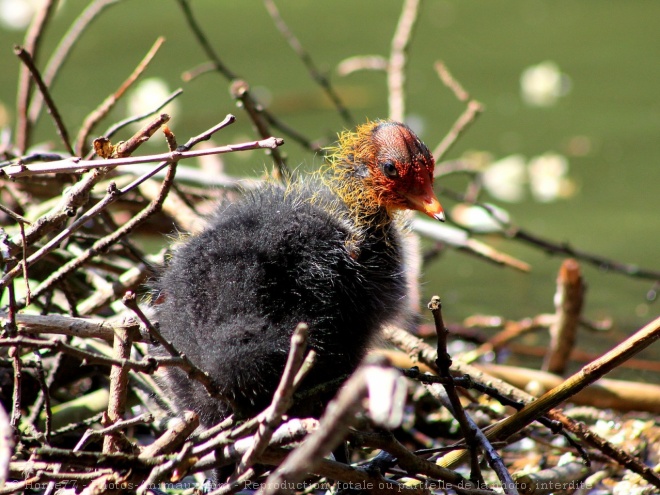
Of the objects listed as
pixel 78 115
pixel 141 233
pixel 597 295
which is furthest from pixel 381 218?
pixel 78 115

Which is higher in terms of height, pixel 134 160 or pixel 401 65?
pixel 401 65

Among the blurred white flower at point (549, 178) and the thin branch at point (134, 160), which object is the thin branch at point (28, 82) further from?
the blurred white flower at point (549, 178)

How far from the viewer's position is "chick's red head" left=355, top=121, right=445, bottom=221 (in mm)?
2125

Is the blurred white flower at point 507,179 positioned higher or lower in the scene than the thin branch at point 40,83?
higher

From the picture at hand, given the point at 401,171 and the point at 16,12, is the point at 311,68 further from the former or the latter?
the point at 16,12

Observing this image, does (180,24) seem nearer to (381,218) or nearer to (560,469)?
(381,218)

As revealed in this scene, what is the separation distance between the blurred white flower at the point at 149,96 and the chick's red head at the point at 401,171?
364cm

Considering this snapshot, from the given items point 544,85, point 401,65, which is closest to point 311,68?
point 401,65

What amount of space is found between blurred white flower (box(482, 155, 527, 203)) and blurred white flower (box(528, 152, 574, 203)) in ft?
0.21

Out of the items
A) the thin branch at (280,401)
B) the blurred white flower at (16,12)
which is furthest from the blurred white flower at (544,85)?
the thin branch at (280,401)

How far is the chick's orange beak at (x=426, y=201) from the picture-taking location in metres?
2.10

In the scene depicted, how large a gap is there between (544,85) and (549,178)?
116 centimetres

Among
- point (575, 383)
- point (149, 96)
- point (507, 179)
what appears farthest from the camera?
point (149, 96)

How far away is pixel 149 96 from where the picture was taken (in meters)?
5.68
